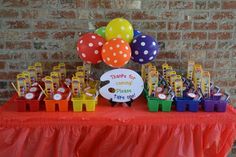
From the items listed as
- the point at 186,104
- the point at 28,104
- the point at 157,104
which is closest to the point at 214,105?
the point at 186,104

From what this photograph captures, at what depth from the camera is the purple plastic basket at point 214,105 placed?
73.1 inches

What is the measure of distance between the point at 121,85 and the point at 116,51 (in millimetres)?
231

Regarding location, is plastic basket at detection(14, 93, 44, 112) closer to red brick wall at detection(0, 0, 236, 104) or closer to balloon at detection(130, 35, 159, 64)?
red brick wall at detection(0, 0, 236, 104)

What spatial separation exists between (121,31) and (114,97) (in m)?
0.40

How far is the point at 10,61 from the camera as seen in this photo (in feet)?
7.49

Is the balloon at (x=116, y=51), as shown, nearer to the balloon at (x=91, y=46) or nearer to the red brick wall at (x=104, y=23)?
the balloon at (x=91, y=46)

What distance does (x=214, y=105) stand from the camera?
187cm

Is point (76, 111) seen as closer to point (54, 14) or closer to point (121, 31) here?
point (121, 31)

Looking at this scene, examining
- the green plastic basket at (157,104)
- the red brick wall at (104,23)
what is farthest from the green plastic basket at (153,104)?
the red brick wall at (104,23)

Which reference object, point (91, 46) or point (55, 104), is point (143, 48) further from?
point (55, 104)

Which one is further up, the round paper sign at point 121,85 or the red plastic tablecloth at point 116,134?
the round paper sign at point 121,85

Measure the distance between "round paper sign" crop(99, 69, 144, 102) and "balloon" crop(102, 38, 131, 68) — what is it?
91 mm

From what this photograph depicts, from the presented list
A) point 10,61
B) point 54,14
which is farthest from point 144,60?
point 10,61

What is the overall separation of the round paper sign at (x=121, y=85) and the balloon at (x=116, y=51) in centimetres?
9
